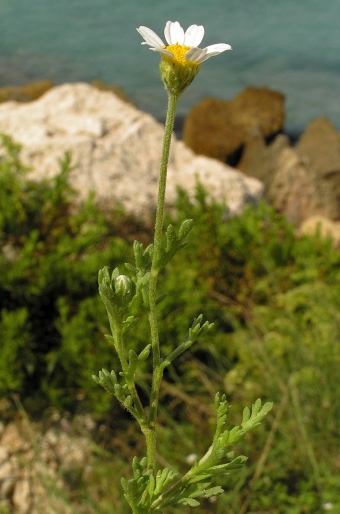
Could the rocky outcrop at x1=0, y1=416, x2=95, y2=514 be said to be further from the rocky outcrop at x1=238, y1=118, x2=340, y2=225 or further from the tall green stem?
the rocky outcrop at x1=238, y1=118, x2=340, y2=225

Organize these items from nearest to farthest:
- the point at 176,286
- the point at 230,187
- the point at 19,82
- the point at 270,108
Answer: the point at 176,286 → the point at 230,187 → the point at 270,108 → the point at 19,82

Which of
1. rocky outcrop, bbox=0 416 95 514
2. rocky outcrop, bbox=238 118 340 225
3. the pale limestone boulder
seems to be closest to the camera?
rocky outcrop, bbox=0 416 95 514

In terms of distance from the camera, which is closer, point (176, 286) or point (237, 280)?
point (176, 286)

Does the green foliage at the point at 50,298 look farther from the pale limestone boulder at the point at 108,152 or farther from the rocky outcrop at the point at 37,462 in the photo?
the pale limestone boulder at the point at 108,152

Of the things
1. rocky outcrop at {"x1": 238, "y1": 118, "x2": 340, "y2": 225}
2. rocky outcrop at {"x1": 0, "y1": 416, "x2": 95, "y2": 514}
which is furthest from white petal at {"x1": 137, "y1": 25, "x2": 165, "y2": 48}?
rocky outcrop at {"x1": 238, "y1": 118, "x2": 340, "y2": 225}

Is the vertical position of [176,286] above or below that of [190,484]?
below

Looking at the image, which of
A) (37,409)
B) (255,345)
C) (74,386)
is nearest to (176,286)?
(255,345)

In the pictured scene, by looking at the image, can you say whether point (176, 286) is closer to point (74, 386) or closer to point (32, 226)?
point (74, 386)

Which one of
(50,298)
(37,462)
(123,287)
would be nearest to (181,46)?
(123,287)
